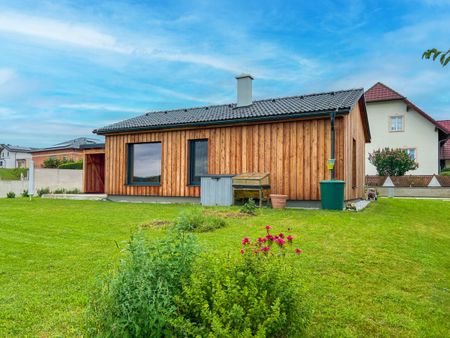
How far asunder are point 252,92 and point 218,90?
4195mm

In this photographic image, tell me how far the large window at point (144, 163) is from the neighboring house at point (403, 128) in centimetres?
1994

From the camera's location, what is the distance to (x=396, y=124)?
25781mm

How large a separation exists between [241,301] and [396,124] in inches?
1088

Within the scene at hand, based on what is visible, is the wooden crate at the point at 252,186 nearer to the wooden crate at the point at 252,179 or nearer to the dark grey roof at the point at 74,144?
the wooden crate at the point at 252,179

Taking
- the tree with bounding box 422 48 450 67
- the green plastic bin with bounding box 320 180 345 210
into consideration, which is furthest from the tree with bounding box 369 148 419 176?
the tree with bounding box 422 48 450 67

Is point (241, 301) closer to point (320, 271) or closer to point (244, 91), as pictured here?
point (320, 271)

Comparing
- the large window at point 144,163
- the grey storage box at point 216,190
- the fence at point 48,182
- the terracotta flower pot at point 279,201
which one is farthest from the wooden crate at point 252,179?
the fence at point 48,182

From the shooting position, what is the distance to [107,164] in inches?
539

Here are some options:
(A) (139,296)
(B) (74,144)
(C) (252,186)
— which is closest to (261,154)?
(C) (252,186)

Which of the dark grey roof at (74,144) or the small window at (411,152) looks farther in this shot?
the dark grey roof at (74,144)

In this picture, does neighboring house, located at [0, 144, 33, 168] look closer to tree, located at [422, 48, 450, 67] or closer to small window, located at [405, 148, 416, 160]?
small window, located at [405, 148, 416, 160]

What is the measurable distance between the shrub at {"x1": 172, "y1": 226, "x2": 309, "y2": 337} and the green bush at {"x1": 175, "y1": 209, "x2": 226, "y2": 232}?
350cm

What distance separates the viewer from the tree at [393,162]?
910 inches

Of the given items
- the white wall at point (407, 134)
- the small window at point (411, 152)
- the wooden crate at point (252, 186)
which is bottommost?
the wooden crate at point (252, 186)
